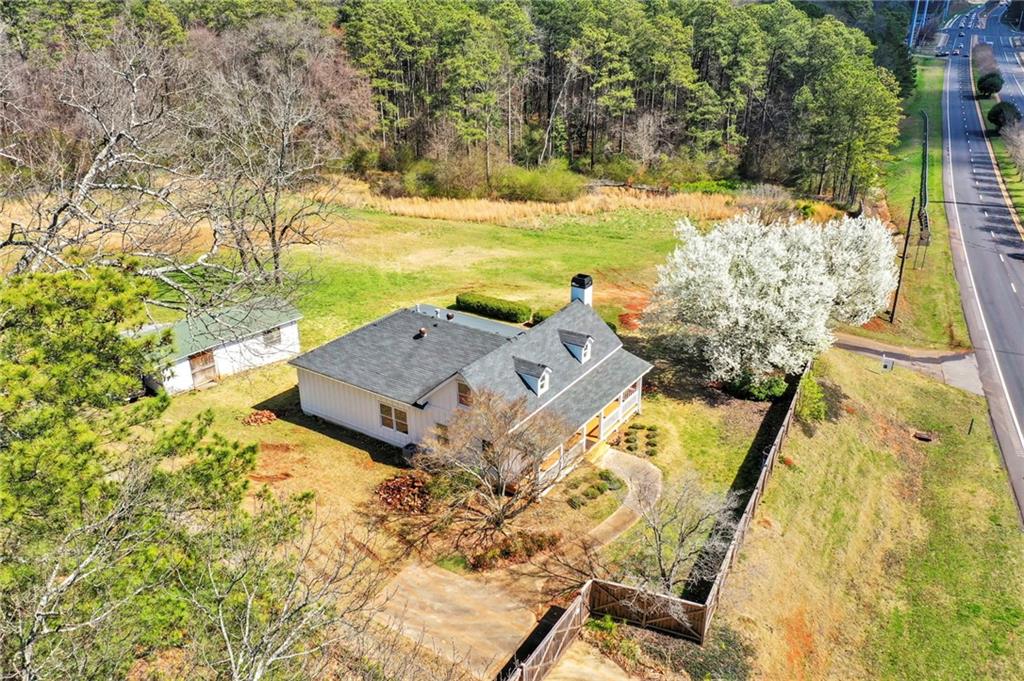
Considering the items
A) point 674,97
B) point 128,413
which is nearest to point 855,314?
point 128,413

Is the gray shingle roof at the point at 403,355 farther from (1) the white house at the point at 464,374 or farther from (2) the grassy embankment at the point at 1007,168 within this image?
(2) the grassy embankment at the point at 1007,168

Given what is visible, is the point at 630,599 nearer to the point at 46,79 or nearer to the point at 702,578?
the point at 702,578

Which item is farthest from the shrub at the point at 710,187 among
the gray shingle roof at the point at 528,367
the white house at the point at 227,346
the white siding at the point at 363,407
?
the white siding at the point at 363,407

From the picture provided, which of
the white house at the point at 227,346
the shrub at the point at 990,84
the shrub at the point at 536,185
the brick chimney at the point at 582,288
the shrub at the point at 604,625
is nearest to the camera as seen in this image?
the shrub at the point at 604,625

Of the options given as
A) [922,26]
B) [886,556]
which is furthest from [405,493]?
[922,26]

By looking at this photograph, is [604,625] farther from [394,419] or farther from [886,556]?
[886,556]

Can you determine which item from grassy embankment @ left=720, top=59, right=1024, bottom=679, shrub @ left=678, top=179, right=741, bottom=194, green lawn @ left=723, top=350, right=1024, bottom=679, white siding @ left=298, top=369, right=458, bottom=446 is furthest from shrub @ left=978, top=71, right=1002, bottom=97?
white siding @ left=298, top=369, right=458, bottom=446
